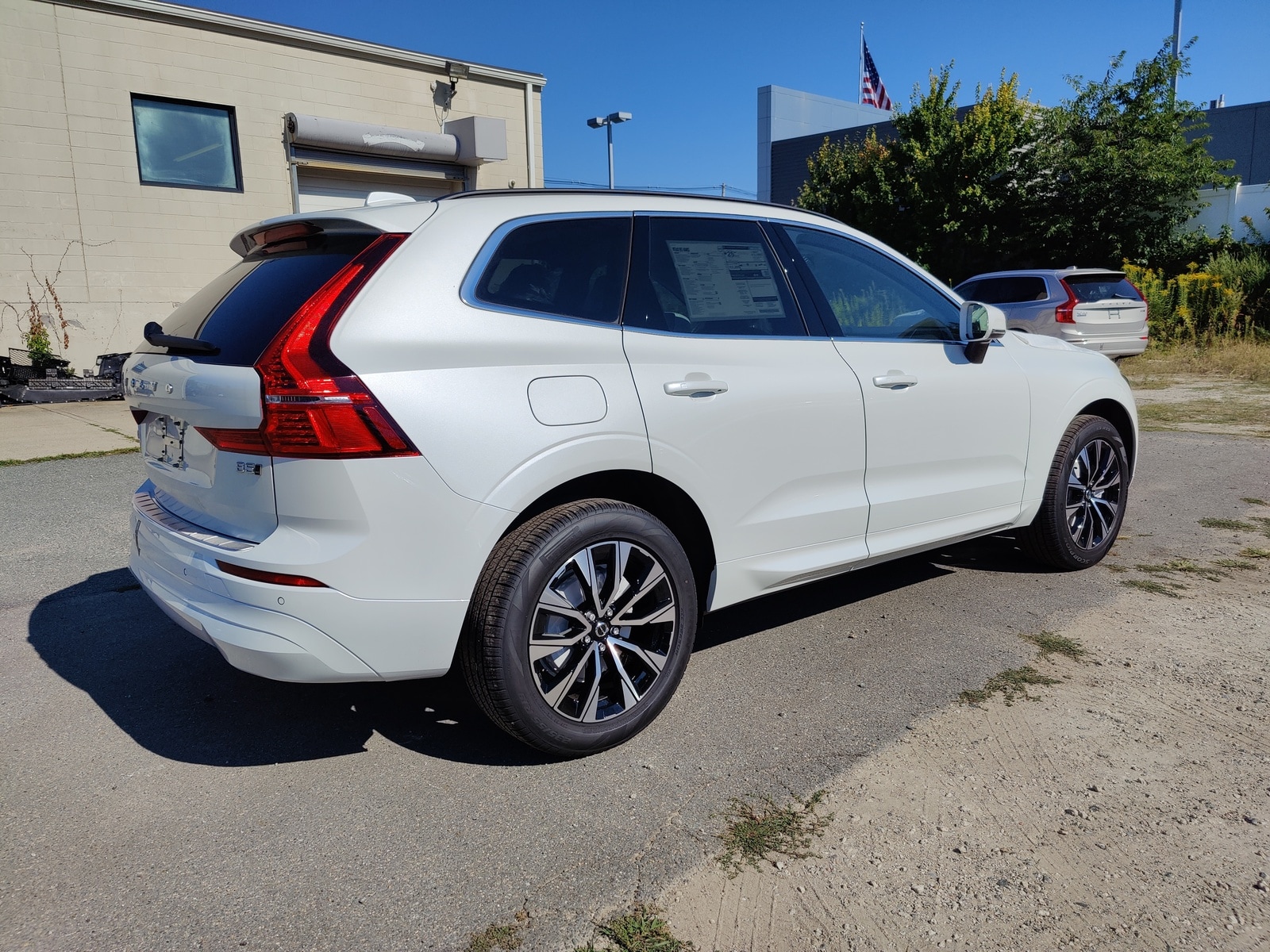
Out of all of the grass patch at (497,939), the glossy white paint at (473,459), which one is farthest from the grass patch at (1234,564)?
the grass patch at (497,939)

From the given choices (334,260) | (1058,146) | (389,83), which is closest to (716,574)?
(334,260)

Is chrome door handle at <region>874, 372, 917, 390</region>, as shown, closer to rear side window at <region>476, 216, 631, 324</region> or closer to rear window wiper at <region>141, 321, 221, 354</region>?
rear side window at <region>476, 216, 631, 324</region>

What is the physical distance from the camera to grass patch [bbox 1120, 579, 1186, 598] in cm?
468

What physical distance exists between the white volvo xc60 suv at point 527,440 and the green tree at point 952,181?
18.4 m

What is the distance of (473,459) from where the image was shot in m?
2.71

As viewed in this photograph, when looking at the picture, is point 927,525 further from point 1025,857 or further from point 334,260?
point 334,260

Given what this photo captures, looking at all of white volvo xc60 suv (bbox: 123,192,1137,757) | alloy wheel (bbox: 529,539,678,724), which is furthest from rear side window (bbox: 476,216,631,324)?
alloy wheel (bbox: 529,539,678,724)

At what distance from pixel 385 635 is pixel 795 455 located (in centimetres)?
165

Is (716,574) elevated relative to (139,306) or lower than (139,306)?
lower

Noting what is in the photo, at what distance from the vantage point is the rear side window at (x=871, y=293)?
392 centimetres

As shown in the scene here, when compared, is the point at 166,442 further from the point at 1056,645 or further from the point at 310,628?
the point at 1056,645

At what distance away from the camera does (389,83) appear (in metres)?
16.4

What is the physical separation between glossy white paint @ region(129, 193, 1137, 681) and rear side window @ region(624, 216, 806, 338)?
0.08 metres

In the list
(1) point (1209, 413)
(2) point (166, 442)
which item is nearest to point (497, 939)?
(2) point (166, 442)
